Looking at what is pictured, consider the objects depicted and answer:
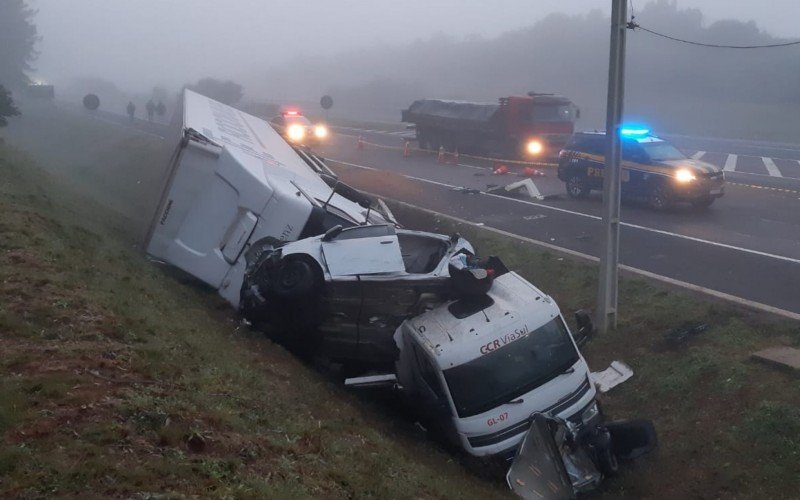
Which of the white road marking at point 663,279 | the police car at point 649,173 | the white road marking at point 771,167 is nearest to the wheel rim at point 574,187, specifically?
the police car at point 649,173

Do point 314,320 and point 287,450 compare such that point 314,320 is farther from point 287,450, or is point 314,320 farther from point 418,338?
point 287,450

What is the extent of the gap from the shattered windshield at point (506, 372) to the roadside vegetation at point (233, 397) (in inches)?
26.4

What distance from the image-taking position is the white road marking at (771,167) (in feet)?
88.7

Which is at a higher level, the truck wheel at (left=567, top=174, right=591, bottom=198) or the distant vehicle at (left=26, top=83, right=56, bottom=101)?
the distant vehicle at (left=26, top=83, right=56, bottom=101)

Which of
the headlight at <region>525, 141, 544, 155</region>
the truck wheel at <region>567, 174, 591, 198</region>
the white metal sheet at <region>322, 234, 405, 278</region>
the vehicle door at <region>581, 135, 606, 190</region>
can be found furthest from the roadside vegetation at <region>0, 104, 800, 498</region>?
the headlight at <region>525, 141, 544, 155</region>

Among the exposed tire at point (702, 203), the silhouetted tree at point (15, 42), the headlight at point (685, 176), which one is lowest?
the exposed tire at point (702, 203)

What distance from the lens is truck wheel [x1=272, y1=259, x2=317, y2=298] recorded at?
29.8 ft

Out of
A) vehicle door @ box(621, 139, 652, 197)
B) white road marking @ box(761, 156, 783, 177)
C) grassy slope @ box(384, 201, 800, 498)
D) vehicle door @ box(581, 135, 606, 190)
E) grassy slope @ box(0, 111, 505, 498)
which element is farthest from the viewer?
white road marking @ box(761, 156, 783, 177)

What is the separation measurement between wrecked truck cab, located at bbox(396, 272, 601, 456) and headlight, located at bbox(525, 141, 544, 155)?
22.1 meters

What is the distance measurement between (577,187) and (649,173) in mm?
2610

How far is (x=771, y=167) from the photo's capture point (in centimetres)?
2930

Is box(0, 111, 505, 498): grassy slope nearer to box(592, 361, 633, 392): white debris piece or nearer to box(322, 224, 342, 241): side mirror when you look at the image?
box(322, 224, 342, 241): side mirror

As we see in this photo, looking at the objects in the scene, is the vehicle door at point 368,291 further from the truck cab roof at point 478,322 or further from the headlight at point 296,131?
the headlight at point 296,131

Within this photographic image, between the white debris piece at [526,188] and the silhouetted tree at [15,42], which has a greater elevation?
the silhouetted tree at [15,42]
